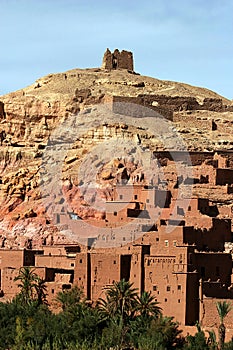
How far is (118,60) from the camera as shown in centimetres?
10494

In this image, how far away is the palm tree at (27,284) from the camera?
229 ft

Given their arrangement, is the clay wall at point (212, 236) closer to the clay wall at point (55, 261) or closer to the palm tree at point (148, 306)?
the palm tree at point (148, 306)

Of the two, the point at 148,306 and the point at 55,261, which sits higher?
the point at 55,261

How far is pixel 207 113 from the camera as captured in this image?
308 feet

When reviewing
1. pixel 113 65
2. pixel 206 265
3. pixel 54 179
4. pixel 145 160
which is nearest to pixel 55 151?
pixel 54 179

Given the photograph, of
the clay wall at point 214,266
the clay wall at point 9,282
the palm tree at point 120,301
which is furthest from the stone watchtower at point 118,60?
the clay wall at point 214,266

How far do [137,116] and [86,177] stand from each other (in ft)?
27.7

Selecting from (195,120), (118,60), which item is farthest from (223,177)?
(118,60)

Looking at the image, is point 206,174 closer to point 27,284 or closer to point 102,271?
point 102,271

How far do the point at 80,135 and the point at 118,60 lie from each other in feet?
59.1

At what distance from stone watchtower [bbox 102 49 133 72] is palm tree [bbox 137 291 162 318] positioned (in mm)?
42207

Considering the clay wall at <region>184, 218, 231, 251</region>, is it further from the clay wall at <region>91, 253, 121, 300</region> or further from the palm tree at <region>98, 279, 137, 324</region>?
the palm tree at <region>98, 279, 137, 324</region>

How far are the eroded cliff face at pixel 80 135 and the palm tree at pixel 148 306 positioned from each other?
1146cm

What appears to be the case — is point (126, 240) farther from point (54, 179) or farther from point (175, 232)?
point (54, 179)
